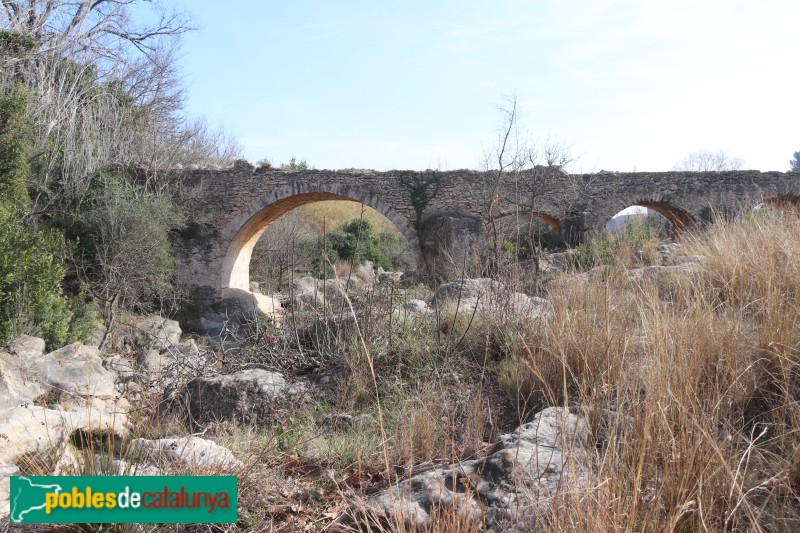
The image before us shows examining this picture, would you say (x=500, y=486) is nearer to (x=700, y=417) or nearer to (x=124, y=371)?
(x=700, y=417)

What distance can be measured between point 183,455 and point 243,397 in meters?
1.58

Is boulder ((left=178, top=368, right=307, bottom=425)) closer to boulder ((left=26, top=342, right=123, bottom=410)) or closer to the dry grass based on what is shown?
the dry grass

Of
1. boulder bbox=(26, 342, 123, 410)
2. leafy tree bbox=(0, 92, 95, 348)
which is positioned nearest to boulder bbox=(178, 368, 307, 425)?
boulder bbox=(26, 342, 123, 410)

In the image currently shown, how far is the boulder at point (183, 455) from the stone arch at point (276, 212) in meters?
12.1

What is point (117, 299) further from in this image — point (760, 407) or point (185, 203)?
point (760, 407)

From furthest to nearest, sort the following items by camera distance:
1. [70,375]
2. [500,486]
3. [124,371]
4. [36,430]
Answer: [70,375] < [124,371] < [36,430] < [500,486]

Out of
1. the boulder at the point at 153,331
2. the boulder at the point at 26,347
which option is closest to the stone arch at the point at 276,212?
the boulder at the point at 153,331

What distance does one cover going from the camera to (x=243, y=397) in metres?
4.03

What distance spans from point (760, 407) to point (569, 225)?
13.3 m

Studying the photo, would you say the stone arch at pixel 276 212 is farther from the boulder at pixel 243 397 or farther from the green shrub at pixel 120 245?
the boulder at pixel 243 397

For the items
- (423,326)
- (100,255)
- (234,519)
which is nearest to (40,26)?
(100,255)

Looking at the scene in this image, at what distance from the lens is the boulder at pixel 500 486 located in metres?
1.84

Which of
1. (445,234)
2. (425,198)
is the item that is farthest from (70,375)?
(425,198)

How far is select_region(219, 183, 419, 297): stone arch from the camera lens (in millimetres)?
14734
